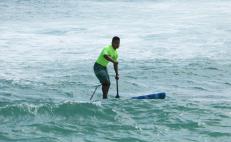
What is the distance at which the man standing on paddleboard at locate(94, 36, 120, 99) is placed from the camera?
17.7m

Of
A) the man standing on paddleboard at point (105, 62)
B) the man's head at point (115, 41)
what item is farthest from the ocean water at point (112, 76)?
the man's head at point (115, 41)

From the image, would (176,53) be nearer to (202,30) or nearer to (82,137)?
(202,30)

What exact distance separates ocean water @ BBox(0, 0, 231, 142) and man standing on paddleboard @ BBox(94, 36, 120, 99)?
789 millimetres

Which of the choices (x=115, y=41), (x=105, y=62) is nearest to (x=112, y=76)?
(x=105, y=62)

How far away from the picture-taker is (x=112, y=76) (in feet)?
79.1

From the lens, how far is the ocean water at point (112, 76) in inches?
609

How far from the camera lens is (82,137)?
14.6 metres

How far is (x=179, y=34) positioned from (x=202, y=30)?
2686 millimetres

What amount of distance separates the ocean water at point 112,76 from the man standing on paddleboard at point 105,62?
0.79 m

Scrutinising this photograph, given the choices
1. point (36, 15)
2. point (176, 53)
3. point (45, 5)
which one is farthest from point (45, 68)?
point (45, 5)

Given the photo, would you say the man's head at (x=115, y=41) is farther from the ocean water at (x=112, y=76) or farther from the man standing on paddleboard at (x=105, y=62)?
the ocean water at (x=112, y=76)

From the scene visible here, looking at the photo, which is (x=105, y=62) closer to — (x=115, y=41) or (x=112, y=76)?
(x=115, y=41)

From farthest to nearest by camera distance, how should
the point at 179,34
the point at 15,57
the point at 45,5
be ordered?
the point at 45,5
the point at 179,34
the point at 15,57

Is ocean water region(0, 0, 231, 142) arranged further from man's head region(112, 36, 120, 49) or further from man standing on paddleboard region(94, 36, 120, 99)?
man's head region(112, 36, 120, 49)
